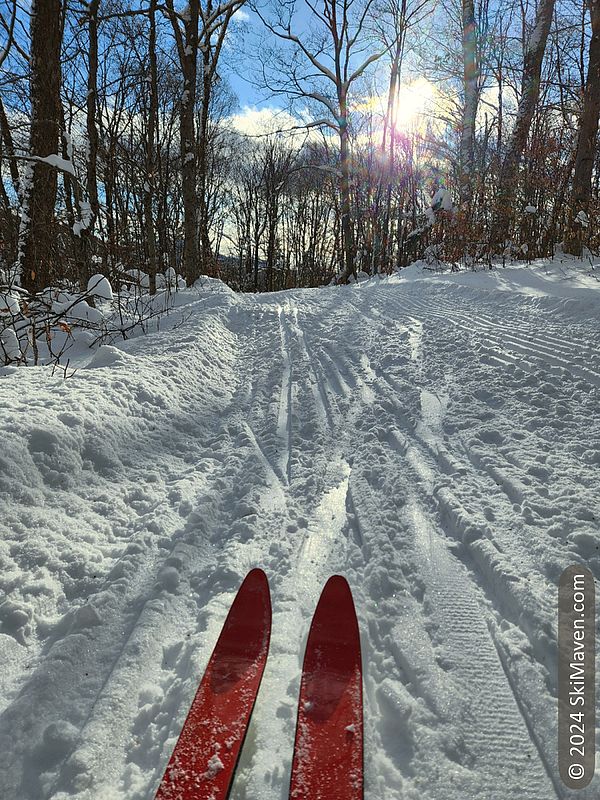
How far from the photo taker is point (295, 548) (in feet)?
6.81

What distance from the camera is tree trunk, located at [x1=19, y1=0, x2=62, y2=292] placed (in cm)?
546

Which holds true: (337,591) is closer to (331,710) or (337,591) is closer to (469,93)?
(331,710)

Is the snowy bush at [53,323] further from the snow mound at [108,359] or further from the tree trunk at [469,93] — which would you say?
the tree trunk at [469,93]

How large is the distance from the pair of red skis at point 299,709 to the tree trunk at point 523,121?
1033 cm

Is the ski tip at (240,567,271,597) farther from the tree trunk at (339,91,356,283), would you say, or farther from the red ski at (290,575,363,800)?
the tree trunk at (339,91,356,283)

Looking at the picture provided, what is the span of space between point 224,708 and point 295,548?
785 millimetres

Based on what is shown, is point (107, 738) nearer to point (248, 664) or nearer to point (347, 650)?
point (248, 664)

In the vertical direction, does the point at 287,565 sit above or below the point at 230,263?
below

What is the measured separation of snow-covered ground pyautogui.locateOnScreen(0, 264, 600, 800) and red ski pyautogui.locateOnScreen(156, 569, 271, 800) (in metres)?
0.04

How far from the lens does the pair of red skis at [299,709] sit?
1185 millimetres

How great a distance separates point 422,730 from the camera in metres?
1.31

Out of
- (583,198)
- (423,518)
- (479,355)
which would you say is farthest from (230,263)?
(423,518)

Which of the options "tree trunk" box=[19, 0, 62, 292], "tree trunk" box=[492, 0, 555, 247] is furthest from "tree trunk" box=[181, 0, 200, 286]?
"tree trunk" box=[492, 0, 555, 247]

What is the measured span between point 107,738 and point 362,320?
565 centimetres
